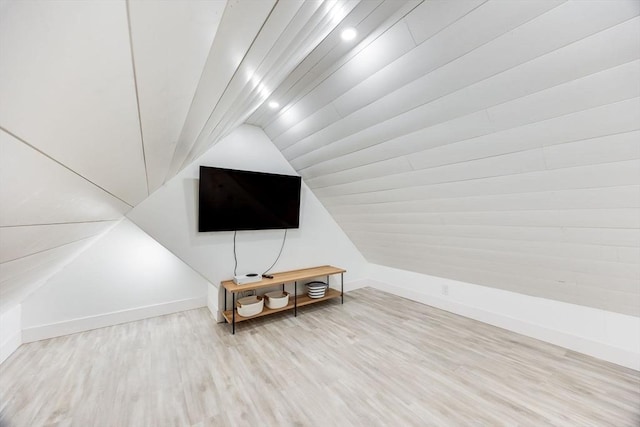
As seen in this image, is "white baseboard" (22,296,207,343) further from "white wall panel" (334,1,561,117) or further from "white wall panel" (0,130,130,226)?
"white wall panel" (334,1,561,117)

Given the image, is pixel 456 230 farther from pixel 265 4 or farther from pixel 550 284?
pixel 265 4

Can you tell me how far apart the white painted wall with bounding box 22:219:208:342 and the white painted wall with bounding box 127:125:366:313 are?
517 millimetres

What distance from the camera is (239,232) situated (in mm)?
3201

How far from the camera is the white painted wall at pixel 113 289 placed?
8.76 feet

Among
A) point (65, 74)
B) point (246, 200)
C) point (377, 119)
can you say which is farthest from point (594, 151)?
point (246, 200)

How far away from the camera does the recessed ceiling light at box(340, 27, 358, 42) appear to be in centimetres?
150

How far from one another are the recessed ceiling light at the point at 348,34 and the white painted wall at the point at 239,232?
6.48 feet

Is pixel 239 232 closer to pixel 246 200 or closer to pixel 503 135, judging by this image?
pixel 246 200

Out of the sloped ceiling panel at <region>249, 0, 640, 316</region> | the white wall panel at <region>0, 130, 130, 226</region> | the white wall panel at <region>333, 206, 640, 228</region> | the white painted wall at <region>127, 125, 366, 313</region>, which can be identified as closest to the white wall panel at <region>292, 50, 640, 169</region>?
the sloped ceiling panel at <region>249, 0, 640, 316</region>

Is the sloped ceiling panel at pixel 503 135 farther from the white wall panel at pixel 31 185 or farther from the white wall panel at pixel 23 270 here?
the white wall panel at pixel 23 270

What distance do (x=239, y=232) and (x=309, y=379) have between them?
5.91ft

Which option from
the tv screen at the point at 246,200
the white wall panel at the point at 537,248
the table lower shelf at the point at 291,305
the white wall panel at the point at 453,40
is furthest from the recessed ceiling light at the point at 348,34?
the table lower shelf at the point at 291,305

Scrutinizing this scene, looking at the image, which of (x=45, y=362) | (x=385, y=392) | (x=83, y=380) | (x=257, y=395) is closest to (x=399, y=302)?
(x=385, y=392)

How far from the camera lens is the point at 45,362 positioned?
226cm
